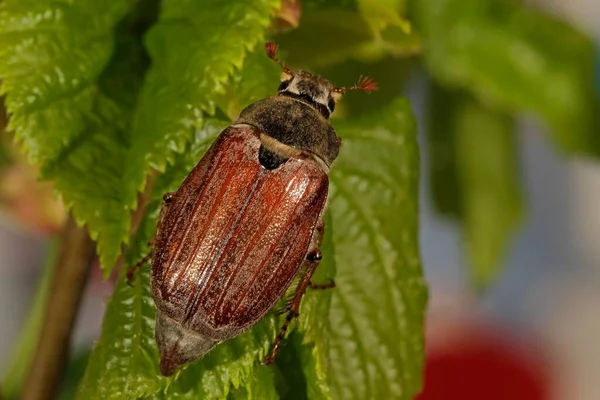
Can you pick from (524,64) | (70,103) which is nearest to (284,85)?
(70,103)

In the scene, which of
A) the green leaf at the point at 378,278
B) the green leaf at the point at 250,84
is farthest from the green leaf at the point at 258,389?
the green leaf at the point at 250,84

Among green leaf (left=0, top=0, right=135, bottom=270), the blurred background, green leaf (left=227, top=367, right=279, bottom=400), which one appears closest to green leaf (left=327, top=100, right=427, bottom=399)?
green leaf (left=227, top=367, right=279, bottom=400)

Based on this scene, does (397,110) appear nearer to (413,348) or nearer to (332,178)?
(332,178)

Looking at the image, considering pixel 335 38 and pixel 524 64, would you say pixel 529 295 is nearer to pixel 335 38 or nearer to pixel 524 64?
pixel 524 64

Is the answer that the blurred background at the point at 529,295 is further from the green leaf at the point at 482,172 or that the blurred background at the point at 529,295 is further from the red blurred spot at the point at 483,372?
the green leaf at the point at 482,172

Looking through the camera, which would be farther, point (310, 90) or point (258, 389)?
point (310, 90)

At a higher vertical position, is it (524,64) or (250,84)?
(524,64)
